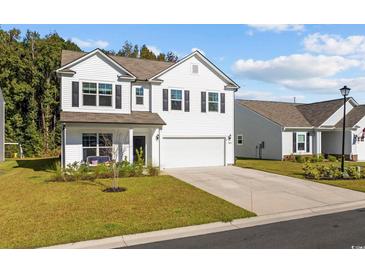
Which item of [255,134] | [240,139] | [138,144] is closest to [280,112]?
[255,134]

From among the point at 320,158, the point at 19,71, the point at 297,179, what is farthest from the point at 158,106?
the point at 19,71

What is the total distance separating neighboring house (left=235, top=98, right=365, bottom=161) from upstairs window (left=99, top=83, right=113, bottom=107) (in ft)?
49.2

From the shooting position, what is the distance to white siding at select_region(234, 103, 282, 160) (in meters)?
24.8

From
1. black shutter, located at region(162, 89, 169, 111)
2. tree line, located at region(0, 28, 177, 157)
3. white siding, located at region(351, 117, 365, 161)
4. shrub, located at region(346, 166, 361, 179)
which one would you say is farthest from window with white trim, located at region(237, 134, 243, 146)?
tree line, located at region(0, 28, 177, 157)

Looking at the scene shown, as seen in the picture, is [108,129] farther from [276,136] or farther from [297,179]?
[276,136]

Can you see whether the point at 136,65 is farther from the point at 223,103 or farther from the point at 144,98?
the point at 223,103

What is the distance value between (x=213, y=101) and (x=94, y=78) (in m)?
8.47

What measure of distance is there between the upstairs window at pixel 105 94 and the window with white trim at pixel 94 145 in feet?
6.45

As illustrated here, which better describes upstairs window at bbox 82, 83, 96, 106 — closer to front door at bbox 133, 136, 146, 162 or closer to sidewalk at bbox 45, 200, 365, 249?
front door at bbox 133, 136, 146, 162

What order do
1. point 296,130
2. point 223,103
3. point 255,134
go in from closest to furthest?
1. point 223,103
2. point 296,130
3. point 255,134

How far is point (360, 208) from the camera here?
8.88m

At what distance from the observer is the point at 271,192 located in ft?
36.0

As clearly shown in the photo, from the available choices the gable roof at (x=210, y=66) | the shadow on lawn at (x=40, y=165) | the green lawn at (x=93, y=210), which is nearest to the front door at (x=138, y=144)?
the gable roof at (x=210, y=66)

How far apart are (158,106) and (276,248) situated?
1431cm
